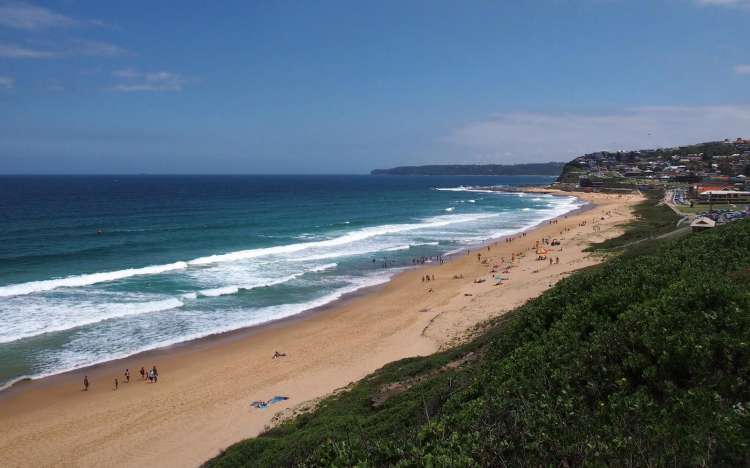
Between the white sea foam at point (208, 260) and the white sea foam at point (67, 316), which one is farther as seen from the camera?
the white sea foam at point (208, 260)

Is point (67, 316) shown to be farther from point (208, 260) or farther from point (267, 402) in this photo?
point (267, 402)

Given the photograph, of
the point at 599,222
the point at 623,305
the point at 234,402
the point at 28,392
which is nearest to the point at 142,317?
the point at 28,392

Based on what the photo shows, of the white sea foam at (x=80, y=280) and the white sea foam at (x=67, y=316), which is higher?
the white sea foam at (x=80, y=280)

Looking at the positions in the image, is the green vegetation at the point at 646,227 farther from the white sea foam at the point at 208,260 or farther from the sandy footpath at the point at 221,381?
the white sea foam at the point at 208,260

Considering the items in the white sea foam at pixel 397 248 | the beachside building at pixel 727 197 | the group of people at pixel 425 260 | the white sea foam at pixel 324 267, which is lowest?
the group of people at pixel 425 260

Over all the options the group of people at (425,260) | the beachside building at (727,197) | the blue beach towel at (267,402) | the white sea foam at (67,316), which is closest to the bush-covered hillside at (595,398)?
the blue beach towel at (267,402)

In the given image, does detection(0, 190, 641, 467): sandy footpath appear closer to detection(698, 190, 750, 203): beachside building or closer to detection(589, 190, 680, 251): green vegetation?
detection(589, 190, 680, 251): green vegetation
